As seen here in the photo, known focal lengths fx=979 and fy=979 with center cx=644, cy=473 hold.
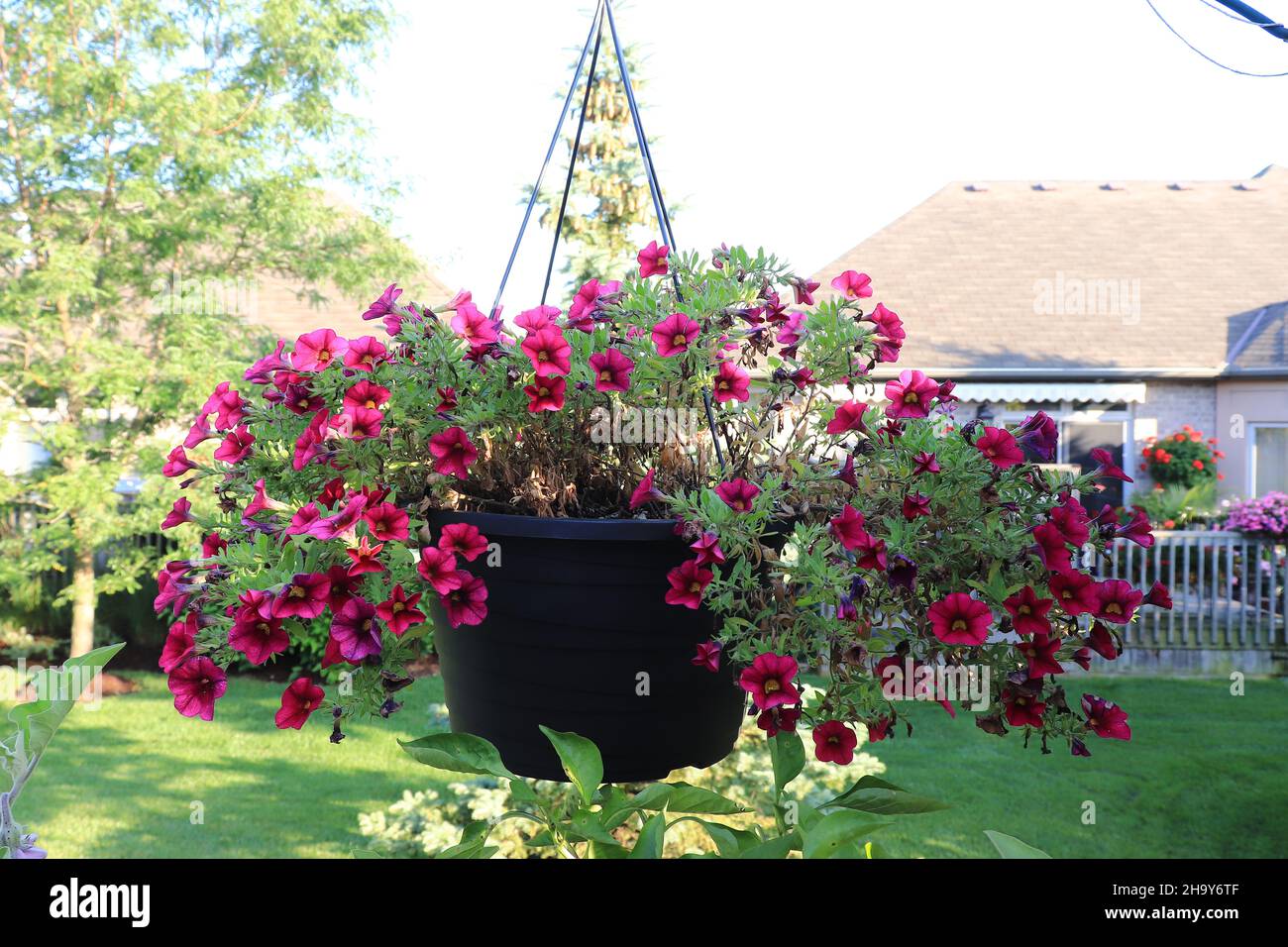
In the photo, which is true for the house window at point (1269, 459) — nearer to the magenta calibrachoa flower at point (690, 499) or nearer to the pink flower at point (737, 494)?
the magenta calibrachoa flower at point (690, 499)

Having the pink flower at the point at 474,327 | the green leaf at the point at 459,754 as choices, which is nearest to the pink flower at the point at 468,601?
the green leaf at the point at 459,754

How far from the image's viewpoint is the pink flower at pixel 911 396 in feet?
4.55

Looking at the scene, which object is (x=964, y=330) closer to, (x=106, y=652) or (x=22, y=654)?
(x=22, y=654)

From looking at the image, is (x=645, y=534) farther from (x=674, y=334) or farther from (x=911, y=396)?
(x=911, y=396)

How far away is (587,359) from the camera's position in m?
1.42

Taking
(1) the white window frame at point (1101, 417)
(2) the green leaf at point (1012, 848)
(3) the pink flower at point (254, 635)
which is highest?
(1) the white window frame at point (1101, 417)

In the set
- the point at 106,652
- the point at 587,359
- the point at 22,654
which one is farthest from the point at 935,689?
the point at 22,654

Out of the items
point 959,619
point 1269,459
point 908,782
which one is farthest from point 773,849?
point 1269,459

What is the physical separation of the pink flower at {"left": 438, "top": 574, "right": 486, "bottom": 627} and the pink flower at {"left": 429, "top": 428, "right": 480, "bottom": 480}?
0.51 ft

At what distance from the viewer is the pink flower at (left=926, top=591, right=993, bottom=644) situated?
1.18 meters

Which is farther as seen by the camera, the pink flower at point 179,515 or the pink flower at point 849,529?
the pink flower at point 179,515

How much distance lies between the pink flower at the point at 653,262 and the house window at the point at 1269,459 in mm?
13372

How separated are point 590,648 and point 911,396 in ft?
1.89

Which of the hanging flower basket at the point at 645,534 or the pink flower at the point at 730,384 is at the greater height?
the pink flower at the point at 730,384
